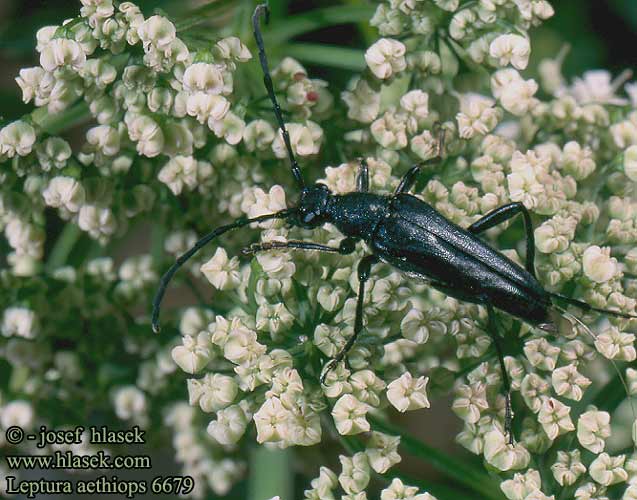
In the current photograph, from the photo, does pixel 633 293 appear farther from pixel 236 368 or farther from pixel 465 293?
pixel 236 368

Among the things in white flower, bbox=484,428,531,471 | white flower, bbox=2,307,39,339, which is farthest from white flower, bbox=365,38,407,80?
white flower, bbox=2,307,39,339

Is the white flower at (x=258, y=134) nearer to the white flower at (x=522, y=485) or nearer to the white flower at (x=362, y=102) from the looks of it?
the white flower at (x=362, y=102)

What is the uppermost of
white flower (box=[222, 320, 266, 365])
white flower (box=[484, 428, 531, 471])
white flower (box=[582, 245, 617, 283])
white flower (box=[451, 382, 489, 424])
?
white flower (box=[582, 245, 617, 283])

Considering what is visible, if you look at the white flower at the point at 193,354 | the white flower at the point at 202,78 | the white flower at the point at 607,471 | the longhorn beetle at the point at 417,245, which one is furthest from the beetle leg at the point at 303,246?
the white flower at the point at 607,471

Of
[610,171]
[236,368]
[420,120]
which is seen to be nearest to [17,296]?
[236,368]

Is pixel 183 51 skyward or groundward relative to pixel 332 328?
skyward

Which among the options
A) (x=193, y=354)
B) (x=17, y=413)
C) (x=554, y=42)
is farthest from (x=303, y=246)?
(x=554, y=42)

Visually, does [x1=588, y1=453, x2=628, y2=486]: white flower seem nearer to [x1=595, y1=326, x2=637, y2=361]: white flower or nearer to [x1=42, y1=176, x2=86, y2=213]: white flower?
[x1=595, y1=326, x2=637, y2=361]: white flower
